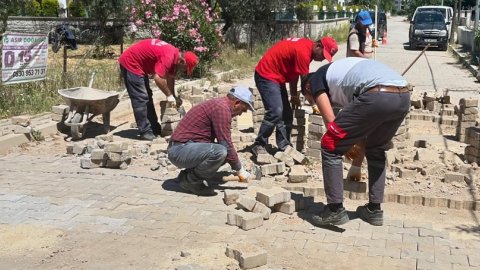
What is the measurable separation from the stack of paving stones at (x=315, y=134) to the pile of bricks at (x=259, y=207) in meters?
1.50

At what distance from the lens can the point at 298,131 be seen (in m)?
6.85

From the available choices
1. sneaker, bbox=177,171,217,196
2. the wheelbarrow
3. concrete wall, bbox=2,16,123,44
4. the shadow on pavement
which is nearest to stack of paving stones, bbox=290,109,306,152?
sneaker, bbox=177,171,217,196

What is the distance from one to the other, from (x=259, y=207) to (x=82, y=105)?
388cm

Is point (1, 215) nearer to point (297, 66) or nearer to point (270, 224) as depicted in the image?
point (270, 224)

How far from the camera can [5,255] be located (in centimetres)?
395

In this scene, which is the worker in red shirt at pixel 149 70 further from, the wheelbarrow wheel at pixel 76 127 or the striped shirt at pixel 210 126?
the striped shirt at pixel 210 126

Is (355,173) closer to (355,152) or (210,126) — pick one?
(355,152)

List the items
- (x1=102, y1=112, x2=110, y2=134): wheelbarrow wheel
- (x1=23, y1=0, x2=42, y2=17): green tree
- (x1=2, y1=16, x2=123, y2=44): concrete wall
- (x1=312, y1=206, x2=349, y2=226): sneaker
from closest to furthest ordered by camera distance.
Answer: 1. (x1=312, y1=206, x2=349, y2=226): sneaker
2. (x1=102, y1=112, x2=110, y2=134): wheelbarrow wheel
3. (x1=2, y1=16, x2=123, y2=44): concrete wall
4. (x1=23, y1=0, x2=42, y2=17): green tree

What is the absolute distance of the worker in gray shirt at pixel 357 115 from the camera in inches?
160

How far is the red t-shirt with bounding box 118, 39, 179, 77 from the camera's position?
707 cm

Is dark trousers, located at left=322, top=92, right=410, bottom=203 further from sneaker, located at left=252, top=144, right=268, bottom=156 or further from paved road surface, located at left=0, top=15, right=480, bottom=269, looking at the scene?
sneaker, located at left=252, top=144, right=268, bottom=156

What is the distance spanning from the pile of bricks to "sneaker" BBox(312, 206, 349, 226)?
375 mm

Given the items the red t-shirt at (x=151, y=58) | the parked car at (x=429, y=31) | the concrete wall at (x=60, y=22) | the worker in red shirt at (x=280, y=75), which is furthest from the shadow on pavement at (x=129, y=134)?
the parked car at (x=429, y=31)

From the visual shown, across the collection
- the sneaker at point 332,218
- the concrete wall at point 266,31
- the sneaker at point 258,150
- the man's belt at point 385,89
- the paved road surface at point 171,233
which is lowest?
the paved road surface at point 171,233
